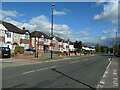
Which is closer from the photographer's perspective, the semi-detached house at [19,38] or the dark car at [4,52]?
the dark car at [4,52]

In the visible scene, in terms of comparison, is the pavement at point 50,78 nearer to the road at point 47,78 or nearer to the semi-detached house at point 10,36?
the road at point 47,78

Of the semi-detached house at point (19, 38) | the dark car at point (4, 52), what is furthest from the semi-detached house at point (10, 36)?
the dark car at point (4, 52)

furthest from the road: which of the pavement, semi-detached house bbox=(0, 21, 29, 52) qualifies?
semi-detached house bbox=(0, 21, 29, 52)

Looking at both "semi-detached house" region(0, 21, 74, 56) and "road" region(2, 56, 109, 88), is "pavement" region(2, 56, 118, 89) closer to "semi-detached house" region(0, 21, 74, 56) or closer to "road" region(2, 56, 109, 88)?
"road" region(2, 56, 109, 88)

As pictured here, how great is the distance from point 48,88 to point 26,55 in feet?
137

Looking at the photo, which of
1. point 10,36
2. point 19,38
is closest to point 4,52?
point 10,36

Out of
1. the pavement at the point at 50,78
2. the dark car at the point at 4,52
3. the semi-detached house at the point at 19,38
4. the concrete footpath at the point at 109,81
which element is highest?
the semi-detached house at the point at 19,38

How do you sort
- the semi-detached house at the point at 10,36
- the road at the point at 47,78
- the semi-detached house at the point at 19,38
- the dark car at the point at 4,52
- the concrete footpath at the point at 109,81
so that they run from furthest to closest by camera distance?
the semi-detached house at the point at 19,38
the semi-detached house at the point at 10,36
the dark car at the point at 4,52
the concrete footpath at the point at 109,81
the road at the point at 47,78

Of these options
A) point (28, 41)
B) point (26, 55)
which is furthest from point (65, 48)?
point (26, 55)

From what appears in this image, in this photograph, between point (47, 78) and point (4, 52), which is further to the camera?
point (4, 52)

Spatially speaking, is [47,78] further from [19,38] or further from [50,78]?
[19,38]

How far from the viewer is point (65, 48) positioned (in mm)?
144750

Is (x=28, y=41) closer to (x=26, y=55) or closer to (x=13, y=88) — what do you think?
(x=26, y=55)

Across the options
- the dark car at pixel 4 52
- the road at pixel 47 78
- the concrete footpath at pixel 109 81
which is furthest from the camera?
the dark car at pixel 4 52
